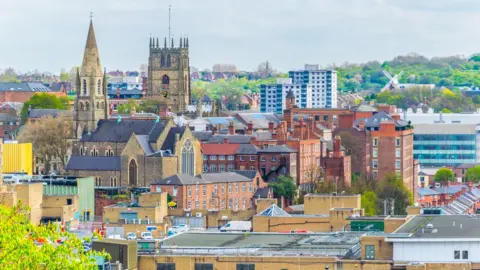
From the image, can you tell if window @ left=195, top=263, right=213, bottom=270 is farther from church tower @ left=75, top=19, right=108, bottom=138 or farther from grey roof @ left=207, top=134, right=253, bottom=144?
church tower @ left=75, top=19, right=108, bottom=138

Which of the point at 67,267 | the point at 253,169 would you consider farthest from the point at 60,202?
the point at 67,267

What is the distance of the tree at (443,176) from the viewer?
160125 millimetres

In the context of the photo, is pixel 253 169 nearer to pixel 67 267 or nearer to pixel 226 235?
pixel 226 235

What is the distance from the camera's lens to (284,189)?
395ft

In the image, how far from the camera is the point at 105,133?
130500 millimetres

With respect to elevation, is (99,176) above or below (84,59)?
below

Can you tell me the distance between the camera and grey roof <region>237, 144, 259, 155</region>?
424 feet

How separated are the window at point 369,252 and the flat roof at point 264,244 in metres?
0.83

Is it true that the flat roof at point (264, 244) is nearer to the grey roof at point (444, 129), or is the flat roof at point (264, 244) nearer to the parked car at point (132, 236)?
the parked car at point (132, 236)

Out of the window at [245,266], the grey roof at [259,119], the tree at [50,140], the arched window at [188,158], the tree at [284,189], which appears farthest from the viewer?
the grey roof at [259,119]

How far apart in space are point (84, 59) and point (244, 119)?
122 feet

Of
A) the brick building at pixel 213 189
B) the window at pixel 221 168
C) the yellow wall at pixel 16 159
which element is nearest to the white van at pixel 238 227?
the brick building at pixel 213 189

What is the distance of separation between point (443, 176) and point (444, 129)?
27.2m

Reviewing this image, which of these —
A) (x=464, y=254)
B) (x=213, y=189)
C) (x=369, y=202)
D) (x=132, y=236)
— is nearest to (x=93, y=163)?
(x=213, y=189)
